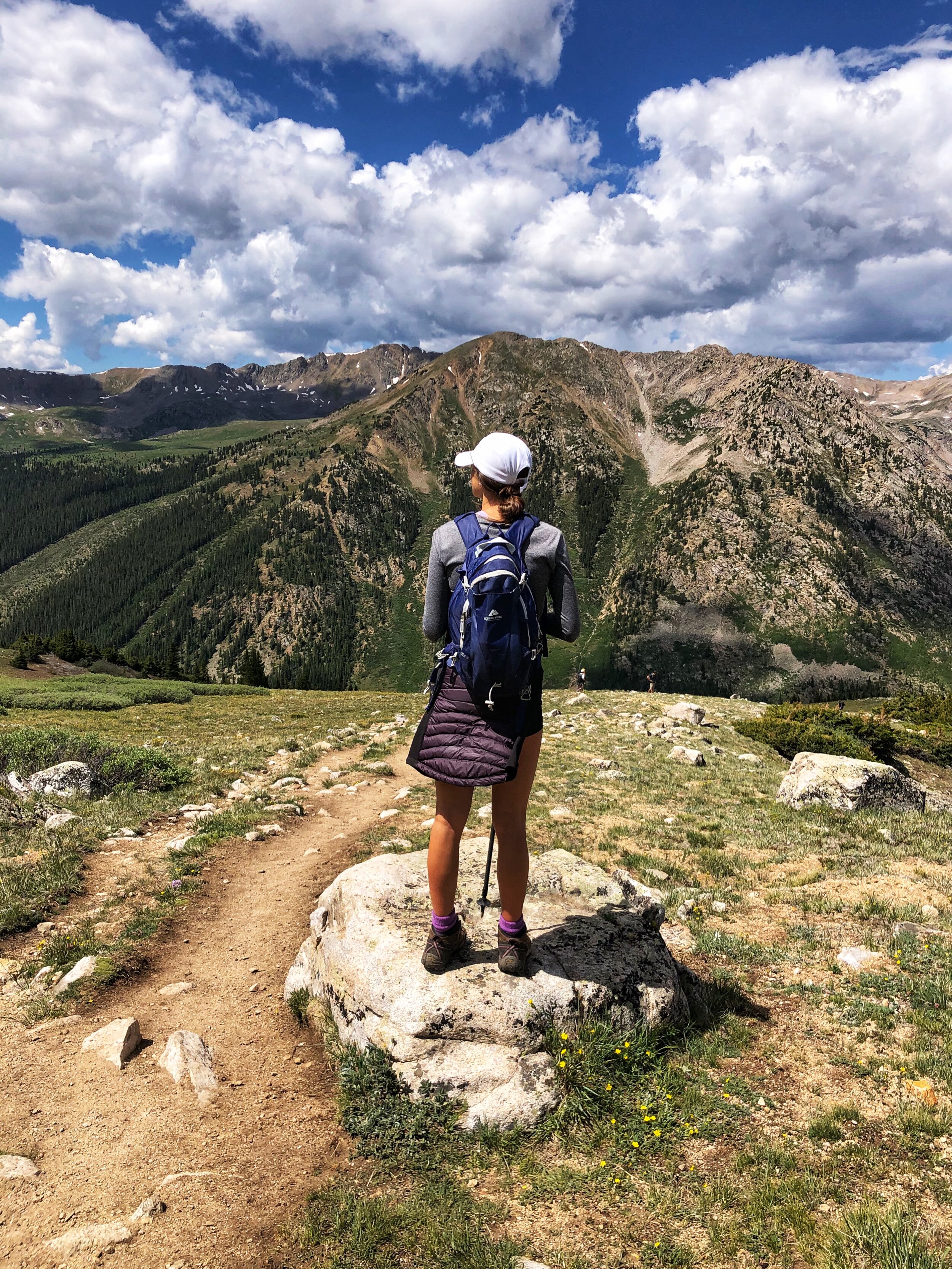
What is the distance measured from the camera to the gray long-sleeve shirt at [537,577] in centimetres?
549

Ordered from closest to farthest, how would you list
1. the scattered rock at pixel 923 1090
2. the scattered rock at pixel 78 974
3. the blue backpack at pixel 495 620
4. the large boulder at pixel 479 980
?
the scattered rock at pixel 923 1090, the blue backpack at pixel 495 620, the large boulder at pixel 479 980, the scattered rock at pixel 78 974

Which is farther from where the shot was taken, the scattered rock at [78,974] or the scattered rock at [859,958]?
the scattered rock at [859,958]

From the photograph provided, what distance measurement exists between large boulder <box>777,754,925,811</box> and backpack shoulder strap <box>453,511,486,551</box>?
14822mm

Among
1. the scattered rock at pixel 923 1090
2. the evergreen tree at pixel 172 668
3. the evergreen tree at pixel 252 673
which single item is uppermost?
the scattered rock at pixel 923 1090

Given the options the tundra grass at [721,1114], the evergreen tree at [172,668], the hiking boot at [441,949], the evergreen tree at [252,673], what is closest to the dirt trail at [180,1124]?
the tundra grass at [721,1114]

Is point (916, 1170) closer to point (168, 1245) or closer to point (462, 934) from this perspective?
point (462, 934)

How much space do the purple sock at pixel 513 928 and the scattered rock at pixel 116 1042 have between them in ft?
13.0

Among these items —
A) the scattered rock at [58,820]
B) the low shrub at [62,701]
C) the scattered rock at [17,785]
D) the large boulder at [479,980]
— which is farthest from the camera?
the low shrub at [62,701]

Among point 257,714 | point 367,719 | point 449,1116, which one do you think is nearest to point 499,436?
point 449,1116

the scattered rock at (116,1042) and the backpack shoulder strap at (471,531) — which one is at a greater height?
the backpack shoulder strap at (471,531)

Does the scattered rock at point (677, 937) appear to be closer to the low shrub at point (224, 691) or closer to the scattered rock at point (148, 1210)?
the scattered rock at point (148, 1210)

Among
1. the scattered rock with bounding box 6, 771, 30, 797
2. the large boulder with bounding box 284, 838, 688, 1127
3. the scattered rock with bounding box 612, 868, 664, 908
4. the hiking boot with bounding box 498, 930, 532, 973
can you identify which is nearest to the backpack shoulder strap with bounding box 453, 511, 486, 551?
the hiking boot with bounding box 498, 930, 532, 973

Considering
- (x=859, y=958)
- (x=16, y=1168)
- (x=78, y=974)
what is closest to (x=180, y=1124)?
(x=16, y=1168)

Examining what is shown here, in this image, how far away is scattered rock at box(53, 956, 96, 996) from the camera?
7.00m
